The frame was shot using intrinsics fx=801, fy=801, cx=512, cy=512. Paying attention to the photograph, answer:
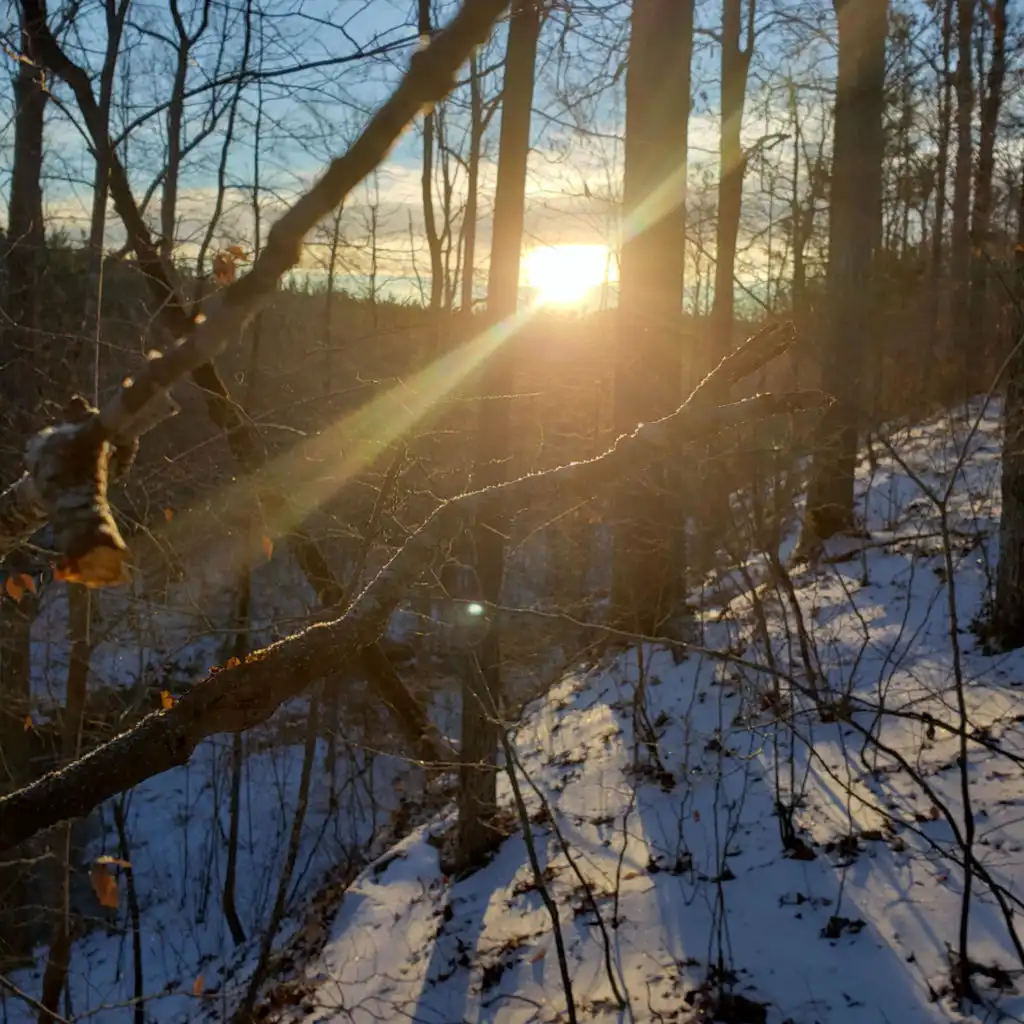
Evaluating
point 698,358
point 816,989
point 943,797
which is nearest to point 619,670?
point 943,797

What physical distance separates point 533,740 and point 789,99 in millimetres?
10927

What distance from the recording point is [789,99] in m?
12.2

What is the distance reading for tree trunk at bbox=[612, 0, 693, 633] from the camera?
6.03 m

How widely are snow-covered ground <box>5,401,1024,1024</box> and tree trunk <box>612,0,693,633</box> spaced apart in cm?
69

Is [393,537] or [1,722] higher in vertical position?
[393,537]

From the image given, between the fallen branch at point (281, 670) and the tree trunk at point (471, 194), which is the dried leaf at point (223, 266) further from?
the tree trunk at point (471, 194)

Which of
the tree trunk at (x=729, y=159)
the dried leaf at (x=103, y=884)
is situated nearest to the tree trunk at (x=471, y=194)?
the tree trunk at (x=729, y=159)

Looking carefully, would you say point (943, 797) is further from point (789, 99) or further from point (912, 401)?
point (789, 99)

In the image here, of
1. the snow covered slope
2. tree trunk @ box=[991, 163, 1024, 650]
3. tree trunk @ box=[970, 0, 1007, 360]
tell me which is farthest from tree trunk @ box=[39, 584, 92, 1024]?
tree trunk @ box=[970, 0, 1007, 360]

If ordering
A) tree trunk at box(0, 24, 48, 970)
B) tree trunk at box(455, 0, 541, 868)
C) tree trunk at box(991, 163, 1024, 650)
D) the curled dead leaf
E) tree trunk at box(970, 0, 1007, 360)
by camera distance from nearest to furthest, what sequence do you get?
the curled dead leaf
tree trunk at box(455, 0, 541, 868)
tree trunk at box(991, 163, 1024, 650)
tree trunk at box(0, 24, 48, 970)
tree trunk at box(970, 0, 1007, 360)

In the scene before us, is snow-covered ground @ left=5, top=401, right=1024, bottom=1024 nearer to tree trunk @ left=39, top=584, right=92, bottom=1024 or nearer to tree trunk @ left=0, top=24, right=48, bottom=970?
tree trunk @ left=39, top=584, right=92, bottom=1024

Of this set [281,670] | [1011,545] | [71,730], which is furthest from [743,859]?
[71,730]

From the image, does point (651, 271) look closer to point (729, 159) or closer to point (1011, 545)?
point (1011, 545)

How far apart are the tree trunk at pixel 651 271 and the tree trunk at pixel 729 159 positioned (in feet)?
14.5
